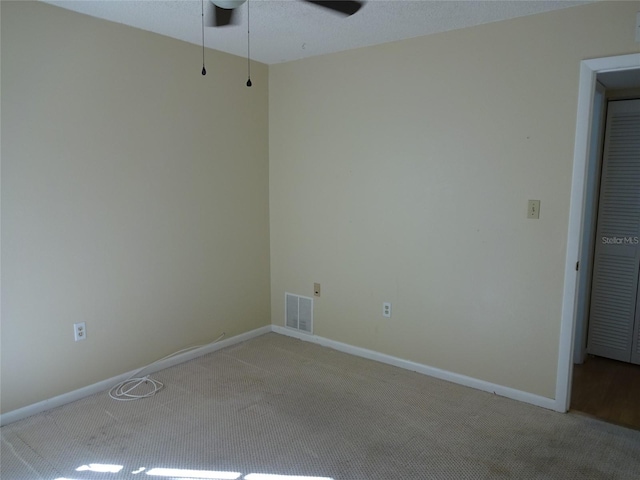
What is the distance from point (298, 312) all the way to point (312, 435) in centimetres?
158

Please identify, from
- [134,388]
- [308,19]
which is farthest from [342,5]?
[134,388]

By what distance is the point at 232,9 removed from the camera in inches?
89.7

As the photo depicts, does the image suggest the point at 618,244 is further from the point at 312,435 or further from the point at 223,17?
the point at 223,17

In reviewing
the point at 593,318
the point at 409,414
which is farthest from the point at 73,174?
the point at 593,318

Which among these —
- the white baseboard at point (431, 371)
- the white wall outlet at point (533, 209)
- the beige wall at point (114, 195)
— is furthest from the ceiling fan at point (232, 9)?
the white baseboard at point (431, 371)

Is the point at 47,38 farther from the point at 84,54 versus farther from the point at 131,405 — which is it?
the point at 131,405

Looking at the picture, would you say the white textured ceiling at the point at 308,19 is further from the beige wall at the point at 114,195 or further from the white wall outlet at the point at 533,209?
the white wall outlet at the point at 533,209

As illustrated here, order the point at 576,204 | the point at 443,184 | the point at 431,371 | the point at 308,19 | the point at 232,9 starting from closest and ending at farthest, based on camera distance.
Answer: the point at 232,9 → the point at 576,204 → the point at 308,19 → the point at 443,184 → the point at 431,371

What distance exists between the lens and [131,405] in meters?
2.79

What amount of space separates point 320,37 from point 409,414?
248 cm

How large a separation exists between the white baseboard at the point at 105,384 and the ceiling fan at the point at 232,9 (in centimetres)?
230

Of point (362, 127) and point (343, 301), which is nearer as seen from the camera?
point (362, 127)

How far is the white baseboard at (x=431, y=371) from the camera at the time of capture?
2.84m

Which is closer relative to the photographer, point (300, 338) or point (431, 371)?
point (431, 371)
